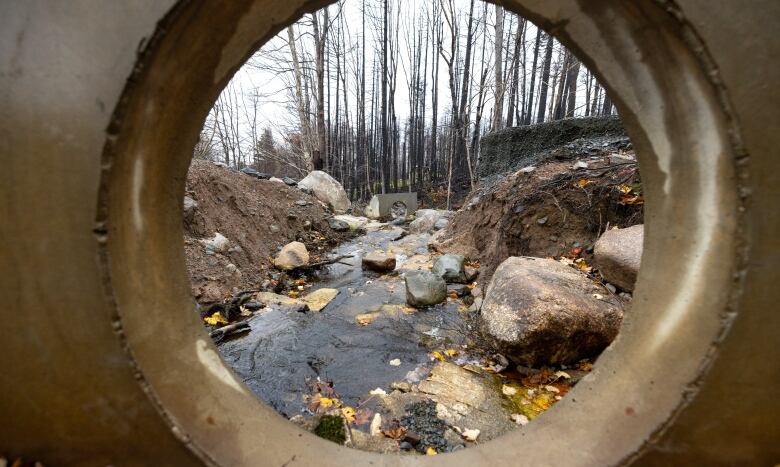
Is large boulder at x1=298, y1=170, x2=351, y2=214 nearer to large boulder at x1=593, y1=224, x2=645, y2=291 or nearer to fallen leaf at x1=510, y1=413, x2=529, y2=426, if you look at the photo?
large boulder at x1=593, y1=224, x2=645, y2=291

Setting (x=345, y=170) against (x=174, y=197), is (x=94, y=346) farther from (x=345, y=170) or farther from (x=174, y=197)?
(x=345, y=170)

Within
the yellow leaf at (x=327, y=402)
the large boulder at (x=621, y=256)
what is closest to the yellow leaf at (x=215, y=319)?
the yellow leaf at (x=327, y=402)

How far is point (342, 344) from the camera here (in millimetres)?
3338

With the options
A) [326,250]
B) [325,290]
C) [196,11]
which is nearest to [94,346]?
[196,11]

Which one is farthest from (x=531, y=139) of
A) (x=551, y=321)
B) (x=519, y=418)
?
(x=519, y=418)

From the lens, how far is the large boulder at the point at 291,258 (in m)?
5.69

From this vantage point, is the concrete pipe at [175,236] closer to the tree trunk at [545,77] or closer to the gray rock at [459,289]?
the gray rock at [459,289]

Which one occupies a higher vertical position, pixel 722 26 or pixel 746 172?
pixel 722 26

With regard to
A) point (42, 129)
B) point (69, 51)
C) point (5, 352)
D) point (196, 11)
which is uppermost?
point (196, 11)

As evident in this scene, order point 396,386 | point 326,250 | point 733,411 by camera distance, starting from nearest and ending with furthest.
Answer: point 733,411
point 396,386
point 326,250

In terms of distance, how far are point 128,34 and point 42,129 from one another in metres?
0.35

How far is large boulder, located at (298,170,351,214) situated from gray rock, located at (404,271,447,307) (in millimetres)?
6529

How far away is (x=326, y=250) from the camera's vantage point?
7414 millimetres

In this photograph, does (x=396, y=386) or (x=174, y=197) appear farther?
(x=396, y=386)
